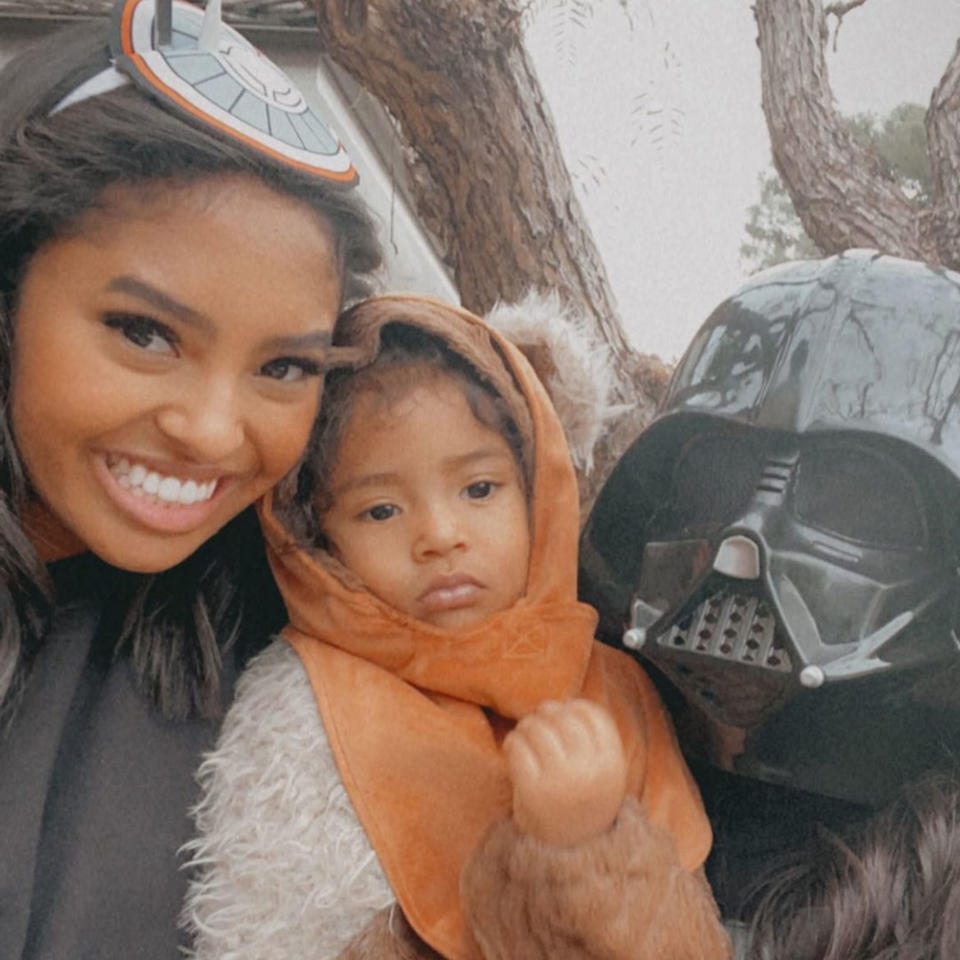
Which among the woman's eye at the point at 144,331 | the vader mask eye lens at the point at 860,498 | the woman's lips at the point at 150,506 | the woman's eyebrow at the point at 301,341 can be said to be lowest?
→ the woman's lips at the point at 150,506

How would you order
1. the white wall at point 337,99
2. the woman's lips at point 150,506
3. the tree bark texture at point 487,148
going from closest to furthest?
the woman's lips at point 150,506 < the tree bark texture at point 487,148 < the white wall at point 337,99

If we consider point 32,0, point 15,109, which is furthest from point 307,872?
point 32,0

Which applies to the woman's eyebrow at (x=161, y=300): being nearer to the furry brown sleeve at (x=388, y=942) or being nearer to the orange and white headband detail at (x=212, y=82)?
the orange and white headband detail at (x=212, y=82)

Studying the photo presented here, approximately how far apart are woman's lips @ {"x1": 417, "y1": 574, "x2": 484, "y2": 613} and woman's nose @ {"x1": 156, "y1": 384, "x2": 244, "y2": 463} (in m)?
0.35

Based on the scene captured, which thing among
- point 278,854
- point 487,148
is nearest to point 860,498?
point 278,854

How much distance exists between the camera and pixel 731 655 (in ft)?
3.88

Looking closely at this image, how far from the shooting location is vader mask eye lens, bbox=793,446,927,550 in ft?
4.08

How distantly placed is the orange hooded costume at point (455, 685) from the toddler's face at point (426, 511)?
0.03 m

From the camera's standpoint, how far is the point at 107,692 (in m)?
1.35

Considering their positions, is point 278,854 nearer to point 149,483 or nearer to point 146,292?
point 149,483

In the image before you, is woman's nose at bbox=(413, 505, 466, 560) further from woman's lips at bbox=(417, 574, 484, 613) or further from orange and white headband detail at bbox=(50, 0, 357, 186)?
orange and white headband detail at bbox=(50, 0, 357, 186)

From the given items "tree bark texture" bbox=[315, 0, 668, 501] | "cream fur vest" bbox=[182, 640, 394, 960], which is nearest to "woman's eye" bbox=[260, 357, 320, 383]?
"cream fur vest" bbox=[182, 640, 394, 960]

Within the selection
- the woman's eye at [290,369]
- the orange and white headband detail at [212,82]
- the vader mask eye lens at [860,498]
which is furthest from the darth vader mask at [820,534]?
the orange and white headband detail at [212,82]

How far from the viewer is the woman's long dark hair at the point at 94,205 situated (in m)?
1.19
